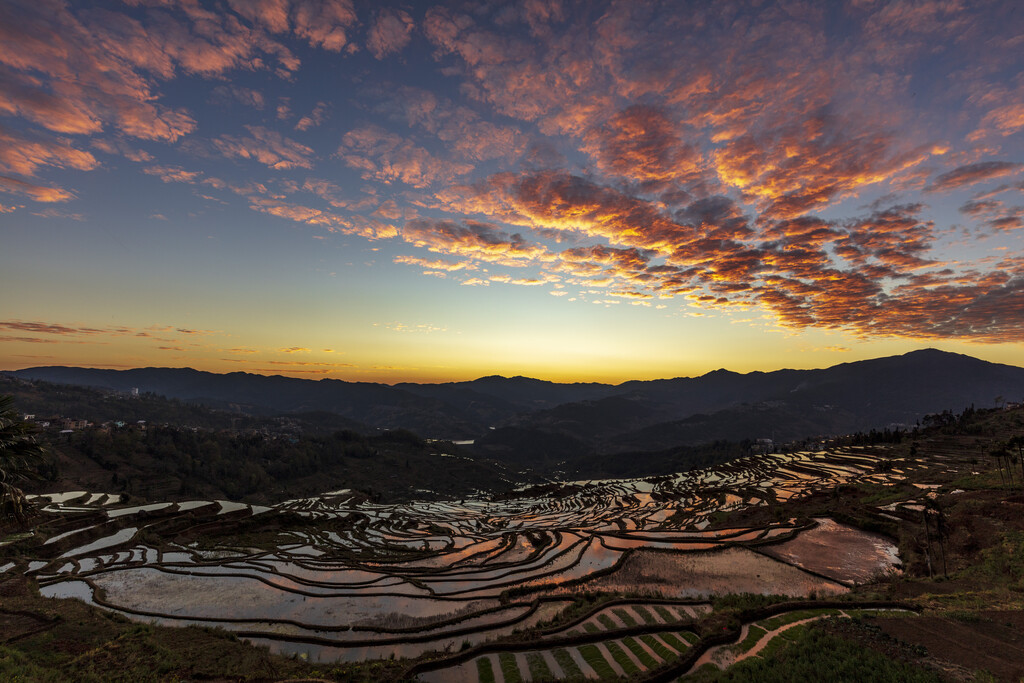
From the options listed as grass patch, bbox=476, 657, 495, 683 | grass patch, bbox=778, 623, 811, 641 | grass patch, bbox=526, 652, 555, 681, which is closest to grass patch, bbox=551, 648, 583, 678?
grass patch, bbox=526, 652, 555, 681

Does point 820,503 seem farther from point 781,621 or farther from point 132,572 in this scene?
point 132,572

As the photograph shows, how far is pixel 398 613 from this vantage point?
30.2 m

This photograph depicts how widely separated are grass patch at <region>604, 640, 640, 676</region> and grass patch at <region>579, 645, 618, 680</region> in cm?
61

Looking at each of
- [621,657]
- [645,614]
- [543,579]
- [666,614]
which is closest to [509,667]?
[621,657]

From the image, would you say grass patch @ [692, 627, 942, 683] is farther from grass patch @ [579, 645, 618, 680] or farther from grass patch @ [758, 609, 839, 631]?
grass patch @ [579, 645, 618, 680]

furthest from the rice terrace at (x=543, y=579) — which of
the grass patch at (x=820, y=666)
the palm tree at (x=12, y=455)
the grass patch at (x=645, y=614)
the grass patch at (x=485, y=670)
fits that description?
the palm tree at (x=12, y=455)

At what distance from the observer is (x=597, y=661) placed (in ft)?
67.1

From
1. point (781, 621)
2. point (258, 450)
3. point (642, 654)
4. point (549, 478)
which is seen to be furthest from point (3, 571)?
point (549, 478)

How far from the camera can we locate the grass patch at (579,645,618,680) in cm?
1916

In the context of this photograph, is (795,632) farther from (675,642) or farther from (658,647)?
(658,647)

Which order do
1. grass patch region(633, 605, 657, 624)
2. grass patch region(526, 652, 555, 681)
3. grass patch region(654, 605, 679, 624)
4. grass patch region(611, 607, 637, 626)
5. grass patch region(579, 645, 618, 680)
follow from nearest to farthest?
1. grass patch region(579, 645, 618, 680)
2. grass patch region(526, 652, 555, 681)
3. grass patch region(611, 607, 637, 626)
4. grass patch region(654, 605, 679, 624)
5. grass patch region(633, 605, 657, 624)

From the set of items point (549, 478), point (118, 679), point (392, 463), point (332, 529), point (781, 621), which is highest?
point (781, 621)

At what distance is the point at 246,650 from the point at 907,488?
7162 centimetres

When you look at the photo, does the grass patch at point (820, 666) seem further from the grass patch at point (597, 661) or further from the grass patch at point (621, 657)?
the grass patch at point (597, 661)
